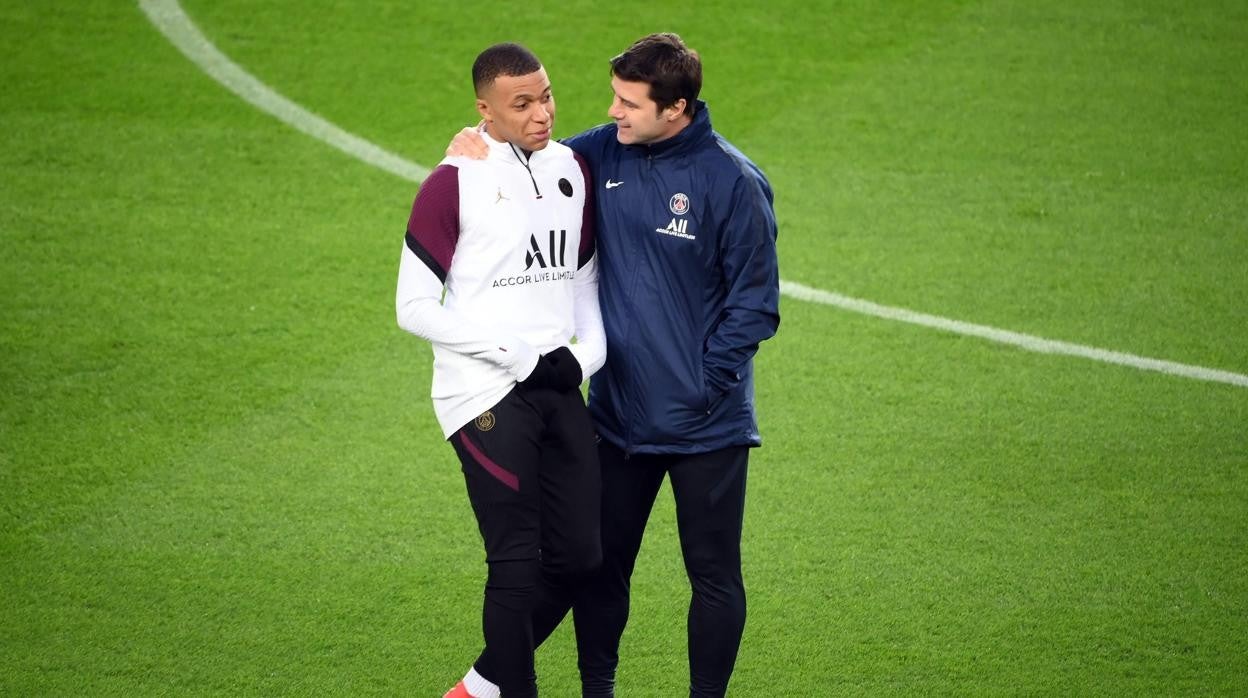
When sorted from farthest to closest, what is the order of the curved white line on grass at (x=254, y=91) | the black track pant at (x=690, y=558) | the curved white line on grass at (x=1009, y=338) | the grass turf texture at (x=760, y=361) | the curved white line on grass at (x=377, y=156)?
the curved white line on grass at (x=254, y=91) < the curved white line on grass at (x=377, y=156) < the curved white line on grass at (x=1009, y=338) < the grass turf texture at (x=760, y=361) < the black track pant at (x=690, y=558)

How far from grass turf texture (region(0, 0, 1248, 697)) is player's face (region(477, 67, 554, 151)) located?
1.75 meters

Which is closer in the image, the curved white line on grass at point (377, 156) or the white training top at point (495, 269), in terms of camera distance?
the white training top at point (495, 269)

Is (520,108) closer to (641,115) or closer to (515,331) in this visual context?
(641,115)

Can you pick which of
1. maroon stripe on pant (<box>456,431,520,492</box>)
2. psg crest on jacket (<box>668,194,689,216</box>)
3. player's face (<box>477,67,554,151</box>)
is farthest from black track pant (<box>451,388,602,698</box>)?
player's face (<box>477,67,554,151</box>)

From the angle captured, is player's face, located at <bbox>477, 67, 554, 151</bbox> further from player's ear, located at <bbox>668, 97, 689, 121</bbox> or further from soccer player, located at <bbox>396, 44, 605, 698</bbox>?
player's ear, located at <bbox>668, 97, 689, 121</bbox>

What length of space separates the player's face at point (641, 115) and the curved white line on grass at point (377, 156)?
3.43 metres

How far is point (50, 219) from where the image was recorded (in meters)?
8.01

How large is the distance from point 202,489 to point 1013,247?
14.3 feet

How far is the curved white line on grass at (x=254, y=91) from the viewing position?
29.3ft

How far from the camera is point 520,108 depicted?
4.13 metres

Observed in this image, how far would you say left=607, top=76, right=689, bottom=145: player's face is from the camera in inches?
160

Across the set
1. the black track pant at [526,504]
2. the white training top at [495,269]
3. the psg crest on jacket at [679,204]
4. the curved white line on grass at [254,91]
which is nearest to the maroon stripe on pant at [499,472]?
the black track pant at [526,504]

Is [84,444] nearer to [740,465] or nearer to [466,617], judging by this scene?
[466,617]

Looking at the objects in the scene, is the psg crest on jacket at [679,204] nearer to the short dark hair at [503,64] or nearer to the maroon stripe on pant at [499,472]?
the short dark hair at [503,64]
